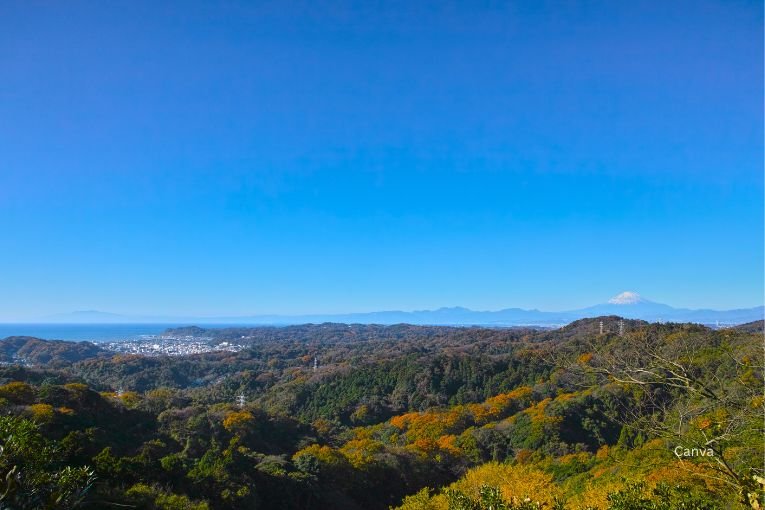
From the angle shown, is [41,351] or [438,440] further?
[41,351]

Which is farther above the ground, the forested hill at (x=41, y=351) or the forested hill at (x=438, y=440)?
the forested hill at (x=438, y=440)

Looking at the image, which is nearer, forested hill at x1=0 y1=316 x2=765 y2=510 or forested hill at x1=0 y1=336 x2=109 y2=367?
Answer: forested hill at x1=0 y1=316 x2=765 y2=510

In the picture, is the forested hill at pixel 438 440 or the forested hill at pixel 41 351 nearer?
the forested hill at pixel 438 440

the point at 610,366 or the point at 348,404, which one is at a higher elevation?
the point at 610,366

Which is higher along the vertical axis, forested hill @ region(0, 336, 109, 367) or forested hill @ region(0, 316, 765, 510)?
forested hill @ region(0, 316, 765, 510)

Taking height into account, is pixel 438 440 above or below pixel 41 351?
above

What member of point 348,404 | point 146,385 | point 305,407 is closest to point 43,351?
point 146,385

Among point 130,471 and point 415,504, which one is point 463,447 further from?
point 130,471

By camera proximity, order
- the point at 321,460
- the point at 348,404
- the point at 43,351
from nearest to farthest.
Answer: the point at 321,460, the point at 348,404, the point at 43,351
